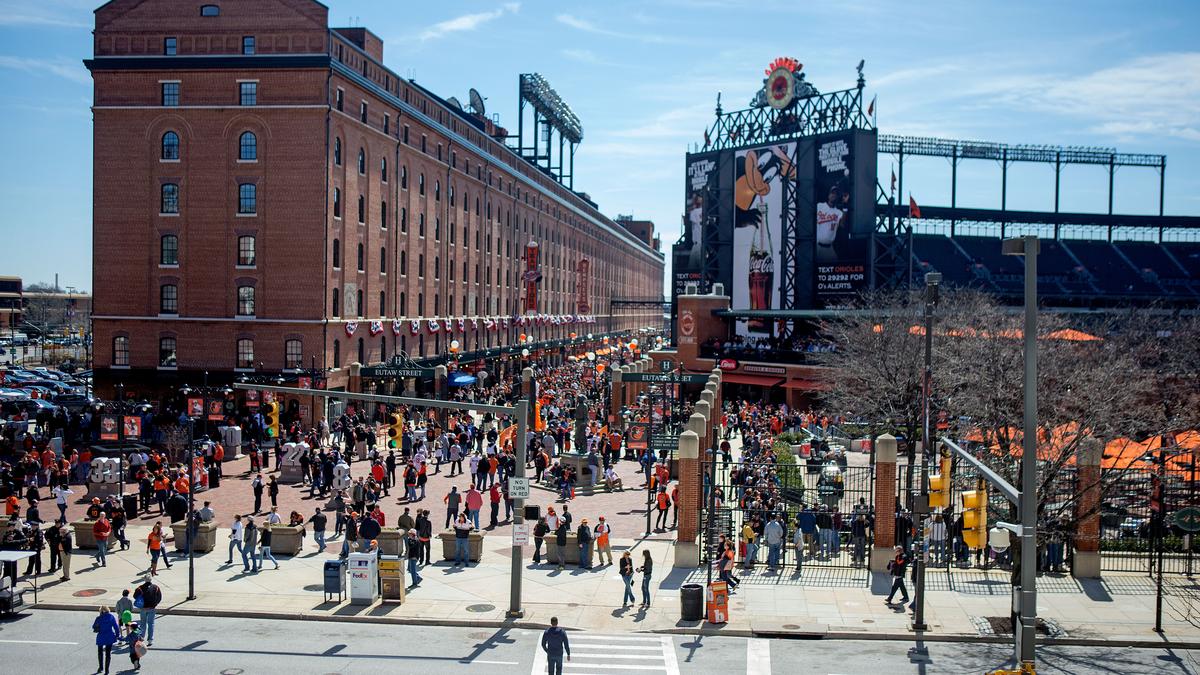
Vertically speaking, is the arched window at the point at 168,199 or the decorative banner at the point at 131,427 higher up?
the arched window at the point at 168,199

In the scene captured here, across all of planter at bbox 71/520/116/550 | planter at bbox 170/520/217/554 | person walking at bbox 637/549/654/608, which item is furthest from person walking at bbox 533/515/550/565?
planter at bbox 71/520/116/550

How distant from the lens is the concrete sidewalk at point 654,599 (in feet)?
68.7

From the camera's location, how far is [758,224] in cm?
8206

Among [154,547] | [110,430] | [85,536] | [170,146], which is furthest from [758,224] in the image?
[154,547]

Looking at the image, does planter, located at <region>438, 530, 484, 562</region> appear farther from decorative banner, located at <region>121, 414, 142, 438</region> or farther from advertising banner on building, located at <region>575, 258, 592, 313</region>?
advertising banner on building, located at <region>575, 258, 592, 313</region>

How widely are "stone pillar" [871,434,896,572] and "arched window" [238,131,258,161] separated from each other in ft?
125

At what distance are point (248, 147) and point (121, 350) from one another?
12.6 m

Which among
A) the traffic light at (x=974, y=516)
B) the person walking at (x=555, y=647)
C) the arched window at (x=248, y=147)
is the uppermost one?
the arched window at (x=248, y=147)

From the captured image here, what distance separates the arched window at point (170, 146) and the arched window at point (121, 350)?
9735 millimetres

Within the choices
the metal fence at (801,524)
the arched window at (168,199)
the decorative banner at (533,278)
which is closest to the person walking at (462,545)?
the metal fence at (801,524)

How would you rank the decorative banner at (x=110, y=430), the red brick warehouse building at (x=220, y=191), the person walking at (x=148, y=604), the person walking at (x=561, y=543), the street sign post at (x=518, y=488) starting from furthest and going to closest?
the red brick warehouse building at (x=220, y=191), the decorative banner at (x=110, y=430), the person walking at (x=561, y=543), the street sign post at (x=518, y=488), the person walking at (x=148, y=604)

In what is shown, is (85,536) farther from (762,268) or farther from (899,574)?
(762,268)

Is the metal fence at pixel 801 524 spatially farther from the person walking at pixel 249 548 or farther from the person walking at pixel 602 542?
the person walking at pixel 249 548

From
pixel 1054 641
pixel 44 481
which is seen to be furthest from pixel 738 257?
pixel 1054 641
